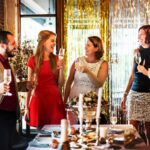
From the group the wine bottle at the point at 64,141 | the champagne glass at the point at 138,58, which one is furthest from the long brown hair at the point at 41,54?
the wine bottle at the point at 64,141

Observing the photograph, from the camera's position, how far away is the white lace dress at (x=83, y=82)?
399 cm

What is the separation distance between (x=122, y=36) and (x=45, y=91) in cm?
239

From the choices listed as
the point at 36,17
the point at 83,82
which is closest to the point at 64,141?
the point at 83,82

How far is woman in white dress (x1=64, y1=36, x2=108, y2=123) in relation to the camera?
397 centimetres

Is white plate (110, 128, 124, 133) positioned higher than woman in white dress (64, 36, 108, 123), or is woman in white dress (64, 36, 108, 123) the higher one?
woman in white dress (64, 36, 108, 123)

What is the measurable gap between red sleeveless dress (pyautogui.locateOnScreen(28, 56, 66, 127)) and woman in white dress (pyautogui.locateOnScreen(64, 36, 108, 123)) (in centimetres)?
19

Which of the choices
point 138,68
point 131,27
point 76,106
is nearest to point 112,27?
point 131,27

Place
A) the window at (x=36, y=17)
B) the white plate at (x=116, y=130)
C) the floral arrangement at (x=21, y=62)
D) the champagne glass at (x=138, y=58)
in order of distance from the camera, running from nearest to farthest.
Result: 1. the white plate at (x=116, y=130)
2. the champagne glass at (x=138, y=58)
3. the floral arrangement at (x=21, y=62)
4. the window at (x=36, y=17)

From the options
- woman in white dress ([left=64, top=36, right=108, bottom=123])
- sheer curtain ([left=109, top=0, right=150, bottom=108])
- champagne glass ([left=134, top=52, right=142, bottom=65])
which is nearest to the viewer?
woman in white dress ([left=64, top=36, right=108, bottom=123])

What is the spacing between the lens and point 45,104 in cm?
401

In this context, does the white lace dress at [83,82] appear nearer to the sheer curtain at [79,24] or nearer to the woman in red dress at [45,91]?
the woman in red dress at [45,91]

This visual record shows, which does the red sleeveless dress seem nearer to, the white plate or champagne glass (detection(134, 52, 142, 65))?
champagne glass (detection(134, 52, 142, 65))

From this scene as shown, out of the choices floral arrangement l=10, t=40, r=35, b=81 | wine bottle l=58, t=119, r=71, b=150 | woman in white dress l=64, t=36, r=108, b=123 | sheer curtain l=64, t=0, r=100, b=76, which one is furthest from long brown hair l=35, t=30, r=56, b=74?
sheer curtain l=64, t=0, r=100, b=76

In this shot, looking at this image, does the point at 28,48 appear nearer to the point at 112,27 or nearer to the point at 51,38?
the point at 112,27
